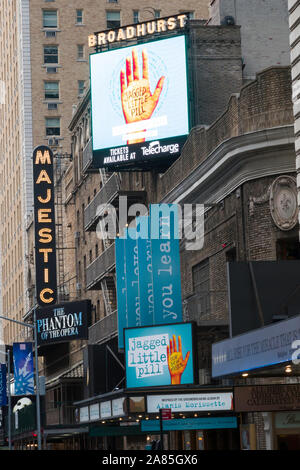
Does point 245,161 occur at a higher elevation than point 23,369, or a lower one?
higher

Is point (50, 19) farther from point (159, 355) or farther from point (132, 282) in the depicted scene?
point (159, 355)

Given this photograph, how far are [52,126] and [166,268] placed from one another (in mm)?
52828

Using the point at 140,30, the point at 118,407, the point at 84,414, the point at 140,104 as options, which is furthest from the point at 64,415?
the point at 118,407

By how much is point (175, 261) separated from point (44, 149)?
102 ft

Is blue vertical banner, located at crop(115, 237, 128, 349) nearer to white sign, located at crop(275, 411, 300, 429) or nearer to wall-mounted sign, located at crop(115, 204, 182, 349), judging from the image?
wall-mounted sign, located at crop(115, 204, 182, 349)

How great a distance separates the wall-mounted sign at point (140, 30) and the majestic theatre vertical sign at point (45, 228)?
19.0m

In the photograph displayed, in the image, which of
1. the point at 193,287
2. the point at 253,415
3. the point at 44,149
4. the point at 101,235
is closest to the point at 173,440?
the point at 193,287

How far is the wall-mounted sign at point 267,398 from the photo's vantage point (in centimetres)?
2608

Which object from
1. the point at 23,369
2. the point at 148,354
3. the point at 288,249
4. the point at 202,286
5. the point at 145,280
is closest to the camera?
the point at 288,249

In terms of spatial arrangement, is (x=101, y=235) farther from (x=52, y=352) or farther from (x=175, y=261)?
(x=52, y=352)

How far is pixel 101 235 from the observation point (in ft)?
178

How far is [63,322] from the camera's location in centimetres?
6281

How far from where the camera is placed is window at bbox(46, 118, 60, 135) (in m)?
89.1
